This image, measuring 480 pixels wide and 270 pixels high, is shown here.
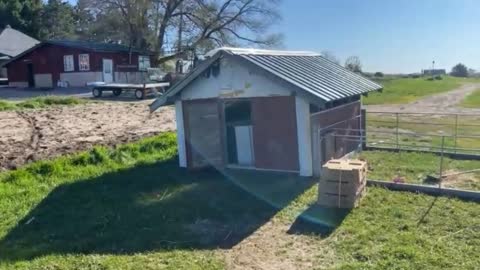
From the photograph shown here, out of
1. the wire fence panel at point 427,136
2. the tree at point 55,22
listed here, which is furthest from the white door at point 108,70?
the tree at point 55,22

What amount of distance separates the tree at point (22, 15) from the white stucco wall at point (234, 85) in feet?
161

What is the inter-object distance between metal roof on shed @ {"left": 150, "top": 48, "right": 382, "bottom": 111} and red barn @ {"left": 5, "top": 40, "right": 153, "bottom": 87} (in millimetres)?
25019

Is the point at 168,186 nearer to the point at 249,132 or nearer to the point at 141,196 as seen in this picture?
the point at 141,196

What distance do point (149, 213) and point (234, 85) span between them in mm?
3613

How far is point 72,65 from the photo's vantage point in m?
34.7

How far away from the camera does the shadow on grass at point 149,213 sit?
21.0ft

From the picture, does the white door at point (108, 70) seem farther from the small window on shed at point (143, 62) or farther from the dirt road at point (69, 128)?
the dirt road at point (69, 128)

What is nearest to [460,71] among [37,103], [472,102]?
[472,102]

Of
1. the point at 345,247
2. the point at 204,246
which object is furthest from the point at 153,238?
the point at 345,247

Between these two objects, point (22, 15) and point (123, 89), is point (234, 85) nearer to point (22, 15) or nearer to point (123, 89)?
point (123, 89)

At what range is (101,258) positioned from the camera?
19.4 ft

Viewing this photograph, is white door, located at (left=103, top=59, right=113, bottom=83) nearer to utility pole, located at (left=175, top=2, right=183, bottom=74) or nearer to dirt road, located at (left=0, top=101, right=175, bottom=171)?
utility pole, located at (left=175, top=2, right=183, bottom=74)

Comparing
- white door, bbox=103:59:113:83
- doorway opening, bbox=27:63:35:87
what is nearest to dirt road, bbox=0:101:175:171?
white door, bbox=103:59:113:83

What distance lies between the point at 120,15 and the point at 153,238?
36715 mm
